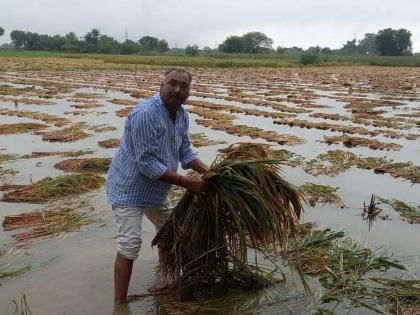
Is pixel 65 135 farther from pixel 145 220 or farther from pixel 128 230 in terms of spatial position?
pixel 128 230

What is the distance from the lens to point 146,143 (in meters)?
3.26

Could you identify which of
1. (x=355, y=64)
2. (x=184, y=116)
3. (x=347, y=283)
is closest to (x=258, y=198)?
(x=184, y=116)

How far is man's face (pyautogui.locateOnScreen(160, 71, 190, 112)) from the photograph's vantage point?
3311mm

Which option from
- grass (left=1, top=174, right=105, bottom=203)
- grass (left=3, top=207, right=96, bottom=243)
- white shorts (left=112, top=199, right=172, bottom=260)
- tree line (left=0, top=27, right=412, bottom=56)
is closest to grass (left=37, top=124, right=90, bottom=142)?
grass (left=1, top=174, right=105, bottom=203)

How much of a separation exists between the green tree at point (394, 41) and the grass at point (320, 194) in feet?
264

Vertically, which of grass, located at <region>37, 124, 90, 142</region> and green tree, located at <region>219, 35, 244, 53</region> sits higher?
green tree, located at <region>219, 35, 244, 53</region>

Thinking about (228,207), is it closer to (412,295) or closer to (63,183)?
(412,295)

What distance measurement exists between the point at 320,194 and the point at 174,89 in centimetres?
372

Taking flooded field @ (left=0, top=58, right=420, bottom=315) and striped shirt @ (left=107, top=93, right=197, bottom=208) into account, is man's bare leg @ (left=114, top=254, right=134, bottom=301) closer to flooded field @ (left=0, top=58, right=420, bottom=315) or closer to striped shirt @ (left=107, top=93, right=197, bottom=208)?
flooded field @ (left=0, top=58, right=420, bottom=315)

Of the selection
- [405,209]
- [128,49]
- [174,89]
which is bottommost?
[405,209]

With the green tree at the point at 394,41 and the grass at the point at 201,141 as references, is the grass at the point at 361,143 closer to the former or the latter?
the grass at the point at 201,141

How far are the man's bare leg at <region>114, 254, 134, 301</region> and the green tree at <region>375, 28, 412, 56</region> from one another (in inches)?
3315

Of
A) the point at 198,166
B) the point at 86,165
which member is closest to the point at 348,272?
the point at 198,166

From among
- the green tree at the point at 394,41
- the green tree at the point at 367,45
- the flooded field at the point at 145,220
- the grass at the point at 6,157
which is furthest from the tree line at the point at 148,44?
the grass at the point at 6,157
